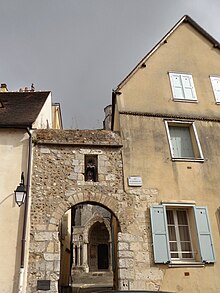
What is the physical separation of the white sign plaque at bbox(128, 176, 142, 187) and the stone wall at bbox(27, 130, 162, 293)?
167mm

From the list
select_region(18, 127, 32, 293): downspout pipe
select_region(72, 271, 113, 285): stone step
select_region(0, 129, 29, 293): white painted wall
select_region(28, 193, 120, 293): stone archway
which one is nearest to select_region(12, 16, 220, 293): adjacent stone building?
select_region(28, 193, 120, 293): stone archway

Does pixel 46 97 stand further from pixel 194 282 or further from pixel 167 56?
pixel 194 282

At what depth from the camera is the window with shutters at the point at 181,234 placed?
7258 millimetres

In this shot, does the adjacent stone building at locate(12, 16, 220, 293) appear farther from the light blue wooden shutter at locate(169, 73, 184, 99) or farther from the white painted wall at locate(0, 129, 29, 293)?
the white painted wall at locate(0, 129, 29, 293)

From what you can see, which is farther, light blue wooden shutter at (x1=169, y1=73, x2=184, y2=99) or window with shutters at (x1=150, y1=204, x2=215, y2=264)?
light blue wooden shutter at (x1=169, y1=73, x2=184, y2=99)

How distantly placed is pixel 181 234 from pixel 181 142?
9.29 feet

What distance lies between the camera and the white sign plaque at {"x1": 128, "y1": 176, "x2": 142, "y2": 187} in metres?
7.99

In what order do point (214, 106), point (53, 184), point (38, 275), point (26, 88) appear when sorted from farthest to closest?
1. point (26, 88)
2. point (214, 106)
3. point (53, 184)
4. point (38, 275)

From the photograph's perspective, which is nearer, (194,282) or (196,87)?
(194,282)

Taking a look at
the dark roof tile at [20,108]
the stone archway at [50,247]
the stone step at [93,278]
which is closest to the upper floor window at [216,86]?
the stone archway at [50,247]

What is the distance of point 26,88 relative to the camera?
12969 millimetres

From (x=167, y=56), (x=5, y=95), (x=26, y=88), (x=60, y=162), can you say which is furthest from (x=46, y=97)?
(x=167, y=56)

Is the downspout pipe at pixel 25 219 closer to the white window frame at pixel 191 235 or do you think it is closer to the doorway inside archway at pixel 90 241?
the white window frame at pixel 191 235

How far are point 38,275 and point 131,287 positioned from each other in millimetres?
2209
